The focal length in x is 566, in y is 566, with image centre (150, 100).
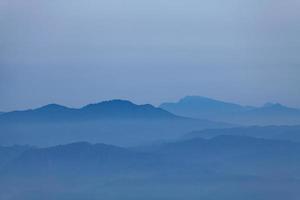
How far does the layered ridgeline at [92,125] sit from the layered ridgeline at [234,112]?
0.21ft

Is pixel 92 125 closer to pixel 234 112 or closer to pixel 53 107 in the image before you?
pixel 53 107

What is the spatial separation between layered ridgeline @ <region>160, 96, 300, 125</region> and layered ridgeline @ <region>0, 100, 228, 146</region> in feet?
0.21

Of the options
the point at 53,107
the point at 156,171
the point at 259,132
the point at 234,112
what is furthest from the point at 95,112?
the point at 259,132

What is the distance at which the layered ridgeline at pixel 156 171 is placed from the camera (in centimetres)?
349

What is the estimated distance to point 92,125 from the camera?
141 inches

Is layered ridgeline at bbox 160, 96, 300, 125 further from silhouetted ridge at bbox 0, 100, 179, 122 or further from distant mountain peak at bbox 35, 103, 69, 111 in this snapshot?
distant mountain peak at bbox 35, 103, 69, 111

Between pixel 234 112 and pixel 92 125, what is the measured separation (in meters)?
0.91

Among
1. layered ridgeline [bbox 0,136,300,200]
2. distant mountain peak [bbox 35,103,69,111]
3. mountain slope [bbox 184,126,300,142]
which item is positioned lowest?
layered ridgeline [bbox 0,136,300,200]

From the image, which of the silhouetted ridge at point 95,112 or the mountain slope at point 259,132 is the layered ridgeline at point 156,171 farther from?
the silhouetted ridge at point 95,112

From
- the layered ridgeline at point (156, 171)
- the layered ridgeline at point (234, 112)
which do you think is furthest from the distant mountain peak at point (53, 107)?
the layered ridgeline at point (234, 112)

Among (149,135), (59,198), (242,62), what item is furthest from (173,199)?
(242,62)

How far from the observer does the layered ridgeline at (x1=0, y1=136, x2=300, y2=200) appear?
3.49 meters

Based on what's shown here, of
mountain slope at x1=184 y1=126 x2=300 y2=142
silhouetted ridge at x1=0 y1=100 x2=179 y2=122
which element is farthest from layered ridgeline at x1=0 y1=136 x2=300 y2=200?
silhouetted ridge at x1=0 y1=100 x2=179 y2=122

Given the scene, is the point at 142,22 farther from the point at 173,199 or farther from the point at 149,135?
the point at 173,199
